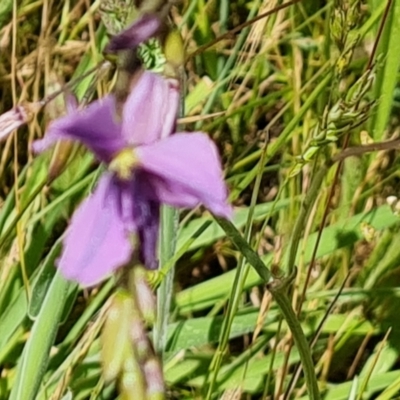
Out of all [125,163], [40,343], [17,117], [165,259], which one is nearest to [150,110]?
[125,163]

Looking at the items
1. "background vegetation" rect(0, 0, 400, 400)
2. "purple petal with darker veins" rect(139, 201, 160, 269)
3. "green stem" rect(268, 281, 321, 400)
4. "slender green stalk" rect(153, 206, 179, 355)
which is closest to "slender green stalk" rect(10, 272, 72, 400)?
"background vegetation" rect(0, 0, 400, 400)

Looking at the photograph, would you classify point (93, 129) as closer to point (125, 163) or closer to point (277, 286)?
point (125, 163)

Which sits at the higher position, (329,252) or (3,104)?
(3,104)

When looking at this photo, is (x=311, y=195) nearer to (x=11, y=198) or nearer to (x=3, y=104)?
(x=11, y=198)

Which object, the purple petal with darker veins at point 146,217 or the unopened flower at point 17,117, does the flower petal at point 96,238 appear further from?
the unopened flower at point 17,117

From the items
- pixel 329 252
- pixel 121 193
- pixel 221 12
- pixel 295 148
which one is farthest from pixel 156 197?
pixel 221 12

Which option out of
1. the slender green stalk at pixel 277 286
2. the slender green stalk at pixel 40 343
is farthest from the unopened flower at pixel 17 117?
the slender green stalk at pixel 40 343
